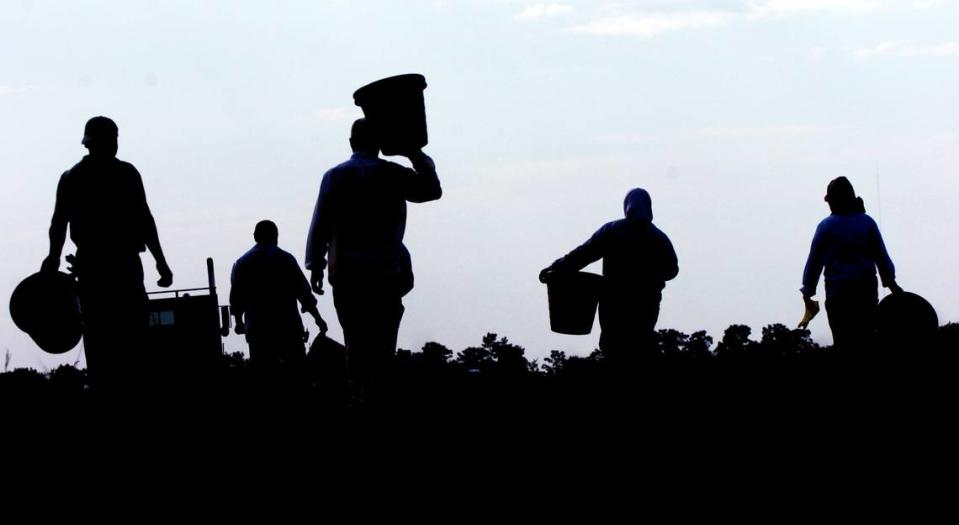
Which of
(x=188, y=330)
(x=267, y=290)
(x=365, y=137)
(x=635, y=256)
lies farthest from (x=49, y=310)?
(x=188, y=330)

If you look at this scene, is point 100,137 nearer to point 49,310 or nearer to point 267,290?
point 49,310

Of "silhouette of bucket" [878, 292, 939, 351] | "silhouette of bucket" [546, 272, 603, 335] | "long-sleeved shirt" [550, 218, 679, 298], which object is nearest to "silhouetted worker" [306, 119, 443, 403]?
"long-sleeved shirt" [550, 218, 679, 298]

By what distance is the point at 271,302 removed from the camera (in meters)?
15.4

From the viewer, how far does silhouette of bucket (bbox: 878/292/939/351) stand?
49.9 ft

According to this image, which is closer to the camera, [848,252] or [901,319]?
[848,252]

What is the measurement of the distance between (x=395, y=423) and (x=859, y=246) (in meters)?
4.72

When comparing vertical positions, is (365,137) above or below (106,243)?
above

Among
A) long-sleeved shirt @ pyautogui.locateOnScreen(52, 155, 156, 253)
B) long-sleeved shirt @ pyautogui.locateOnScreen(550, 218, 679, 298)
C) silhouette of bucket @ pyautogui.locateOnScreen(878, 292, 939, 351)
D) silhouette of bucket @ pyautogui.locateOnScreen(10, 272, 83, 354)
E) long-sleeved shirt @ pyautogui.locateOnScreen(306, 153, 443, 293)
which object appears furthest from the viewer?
silhouette of bucket @ pyautogui.locateOnScreen(878, 292, 939, 351)

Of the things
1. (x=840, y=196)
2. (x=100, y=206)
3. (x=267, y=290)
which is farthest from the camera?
(x=267, y=290)

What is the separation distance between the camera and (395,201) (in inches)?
448

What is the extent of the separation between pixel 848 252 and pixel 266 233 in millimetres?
4522

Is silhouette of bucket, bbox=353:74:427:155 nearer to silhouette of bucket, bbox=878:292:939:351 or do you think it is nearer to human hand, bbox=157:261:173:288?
human hand, bbox=157:261:173:288

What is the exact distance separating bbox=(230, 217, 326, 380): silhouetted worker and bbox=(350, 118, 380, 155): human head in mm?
4035

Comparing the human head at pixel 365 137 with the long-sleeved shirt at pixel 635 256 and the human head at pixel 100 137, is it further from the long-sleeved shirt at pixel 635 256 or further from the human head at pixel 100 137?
the long-sleeved shirt at pixel 635 256
